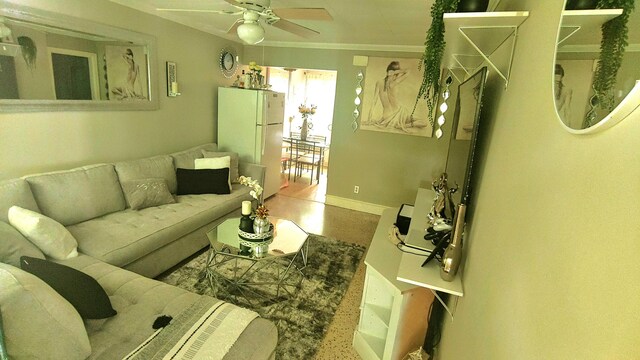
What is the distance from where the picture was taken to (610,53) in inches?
21.7

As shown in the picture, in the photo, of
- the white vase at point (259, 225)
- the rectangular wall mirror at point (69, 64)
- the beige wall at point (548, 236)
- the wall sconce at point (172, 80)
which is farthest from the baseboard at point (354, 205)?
the beige wall at point (548, 236)

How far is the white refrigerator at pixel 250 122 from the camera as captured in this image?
13.9ft

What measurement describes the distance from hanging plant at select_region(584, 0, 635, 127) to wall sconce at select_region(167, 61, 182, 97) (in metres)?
3.89

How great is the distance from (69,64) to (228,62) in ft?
7.46

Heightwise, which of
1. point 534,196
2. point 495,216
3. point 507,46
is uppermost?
point 507,46

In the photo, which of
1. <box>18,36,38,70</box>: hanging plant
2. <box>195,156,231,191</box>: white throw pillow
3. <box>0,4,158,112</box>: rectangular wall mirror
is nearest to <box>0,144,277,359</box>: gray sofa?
<box>195,156,231,191</box>: white throw pillow

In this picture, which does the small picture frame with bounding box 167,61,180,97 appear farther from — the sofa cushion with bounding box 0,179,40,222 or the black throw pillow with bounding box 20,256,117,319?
the black throw pillow with bounding box 20,256,117,319

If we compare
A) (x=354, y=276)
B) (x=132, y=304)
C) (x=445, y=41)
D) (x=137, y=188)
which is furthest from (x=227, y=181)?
(x=445, y=41)

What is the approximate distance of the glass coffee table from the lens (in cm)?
237

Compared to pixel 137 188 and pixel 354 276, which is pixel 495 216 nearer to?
pixel 354 276

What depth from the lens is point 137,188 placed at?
2.83m

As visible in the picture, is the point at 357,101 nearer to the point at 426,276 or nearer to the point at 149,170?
the point at 149,170

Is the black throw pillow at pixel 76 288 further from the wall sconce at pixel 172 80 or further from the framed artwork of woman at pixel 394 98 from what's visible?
the framed artwork of woman at pixel 394 98

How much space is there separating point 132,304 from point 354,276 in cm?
182
